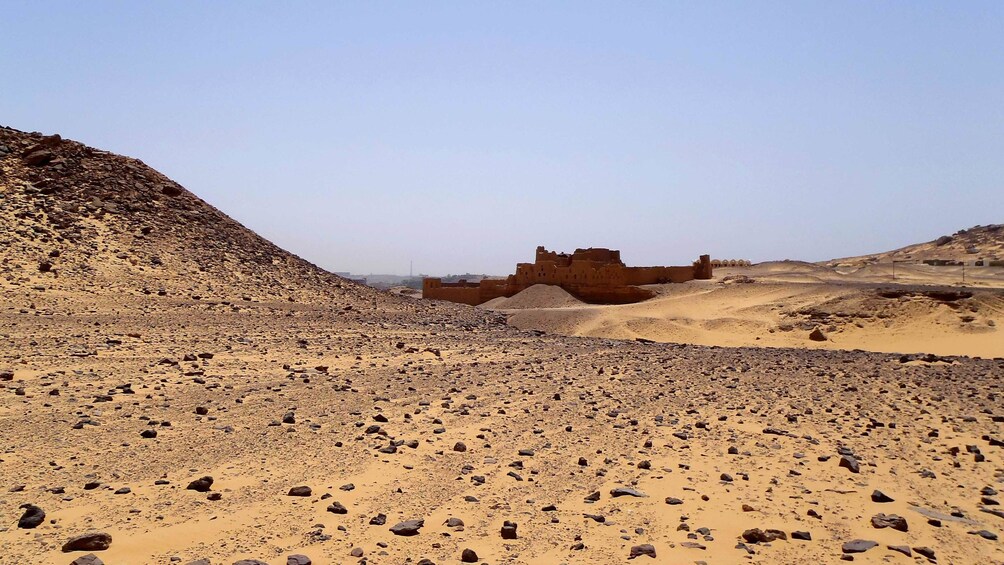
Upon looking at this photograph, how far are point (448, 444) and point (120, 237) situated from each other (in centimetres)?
1369

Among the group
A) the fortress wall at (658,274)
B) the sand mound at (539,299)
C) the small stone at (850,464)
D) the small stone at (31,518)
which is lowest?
the small stone at (850,464)

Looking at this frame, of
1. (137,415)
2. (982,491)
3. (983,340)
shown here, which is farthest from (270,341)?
(983,340)

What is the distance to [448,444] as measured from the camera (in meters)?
6.00

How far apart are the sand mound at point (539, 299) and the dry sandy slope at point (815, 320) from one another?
3469 mm

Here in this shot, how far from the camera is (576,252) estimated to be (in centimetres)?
4000

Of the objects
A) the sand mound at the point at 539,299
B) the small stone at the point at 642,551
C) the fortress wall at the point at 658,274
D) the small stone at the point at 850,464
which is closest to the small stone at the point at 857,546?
the small stone at the point at 642,551

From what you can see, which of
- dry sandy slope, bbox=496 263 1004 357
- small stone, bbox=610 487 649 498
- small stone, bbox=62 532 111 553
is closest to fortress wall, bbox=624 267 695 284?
dry sandy slope, bbox=496 263 1004 357

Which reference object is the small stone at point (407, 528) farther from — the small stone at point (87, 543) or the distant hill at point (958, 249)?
the distant hill at point (958, 249)

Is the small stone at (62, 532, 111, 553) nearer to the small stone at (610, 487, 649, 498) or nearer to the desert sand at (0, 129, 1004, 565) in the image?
the desert sand at (0, 129, 1004, 565)

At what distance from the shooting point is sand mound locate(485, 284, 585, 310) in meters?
29.9

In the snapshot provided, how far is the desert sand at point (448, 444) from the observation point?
4.10 m

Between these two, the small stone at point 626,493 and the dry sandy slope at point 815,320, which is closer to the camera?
the small stone at point 626,493

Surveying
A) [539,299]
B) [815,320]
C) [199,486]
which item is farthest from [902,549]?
[539,299]

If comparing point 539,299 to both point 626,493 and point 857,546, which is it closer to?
point 626,493
